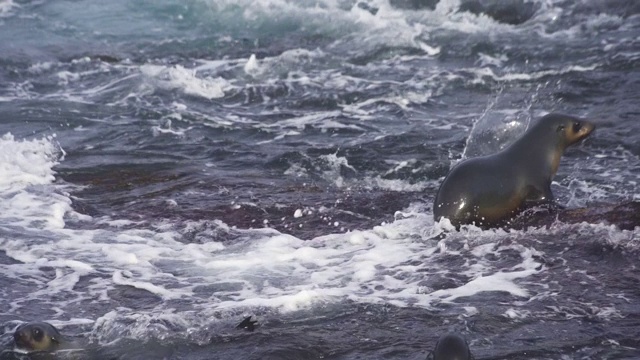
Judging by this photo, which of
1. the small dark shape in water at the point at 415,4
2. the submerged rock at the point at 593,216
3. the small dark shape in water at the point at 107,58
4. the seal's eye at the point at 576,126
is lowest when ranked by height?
the small dark shape in water at the point at 107,58

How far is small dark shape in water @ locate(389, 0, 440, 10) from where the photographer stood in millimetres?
16812

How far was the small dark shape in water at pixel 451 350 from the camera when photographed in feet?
17.5

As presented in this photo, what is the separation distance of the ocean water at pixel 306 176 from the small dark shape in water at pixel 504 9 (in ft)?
0.13

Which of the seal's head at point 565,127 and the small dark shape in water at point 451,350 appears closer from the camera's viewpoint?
the small dark shape in water at point 451,350

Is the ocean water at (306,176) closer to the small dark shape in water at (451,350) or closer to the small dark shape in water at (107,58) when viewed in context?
the small dark shape in water at (107,58)

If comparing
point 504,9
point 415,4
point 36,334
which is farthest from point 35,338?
point 415,4

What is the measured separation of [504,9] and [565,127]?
7280 mm

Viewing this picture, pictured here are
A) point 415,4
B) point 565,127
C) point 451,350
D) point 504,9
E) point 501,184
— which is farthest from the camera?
point 415,4

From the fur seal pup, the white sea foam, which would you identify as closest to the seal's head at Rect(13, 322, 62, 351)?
the fur seal pup

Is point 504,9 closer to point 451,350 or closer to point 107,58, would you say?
point 107,58

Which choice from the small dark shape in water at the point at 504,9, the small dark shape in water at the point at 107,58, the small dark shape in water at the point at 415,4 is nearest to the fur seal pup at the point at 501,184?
the small dark shape in water at the point at 504,9

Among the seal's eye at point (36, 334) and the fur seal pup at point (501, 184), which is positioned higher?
the fur seal pup at point (501, 184)

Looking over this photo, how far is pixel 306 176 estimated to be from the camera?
1019cm

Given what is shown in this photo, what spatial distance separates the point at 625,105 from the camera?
11797 mm
